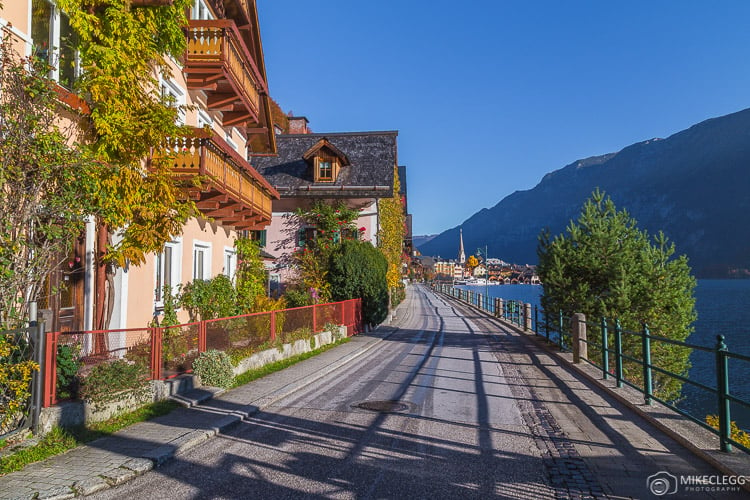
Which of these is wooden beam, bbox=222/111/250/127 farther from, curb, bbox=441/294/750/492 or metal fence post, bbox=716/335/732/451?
metal fence post, bbox=716/335/732/451

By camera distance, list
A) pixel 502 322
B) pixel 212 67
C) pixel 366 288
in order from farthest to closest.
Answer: pixel 502 322
pixel 366 288
pixel 212 67

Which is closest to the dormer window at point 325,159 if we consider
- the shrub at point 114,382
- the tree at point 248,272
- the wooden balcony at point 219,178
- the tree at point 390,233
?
the tree at point 390,233

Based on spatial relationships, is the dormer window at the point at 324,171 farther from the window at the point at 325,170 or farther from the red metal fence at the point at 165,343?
the red metal fence at the point at 165,343

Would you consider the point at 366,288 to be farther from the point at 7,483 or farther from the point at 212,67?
the point at 7,483

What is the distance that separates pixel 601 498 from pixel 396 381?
257 inches

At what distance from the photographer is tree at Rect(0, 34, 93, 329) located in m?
6.48

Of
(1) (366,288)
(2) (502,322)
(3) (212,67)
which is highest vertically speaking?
(3) (212,67)

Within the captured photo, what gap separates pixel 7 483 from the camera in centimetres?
499

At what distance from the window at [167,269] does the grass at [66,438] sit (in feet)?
17.5

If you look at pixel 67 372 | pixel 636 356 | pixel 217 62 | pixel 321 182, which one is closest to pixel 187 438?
pixel 67 372

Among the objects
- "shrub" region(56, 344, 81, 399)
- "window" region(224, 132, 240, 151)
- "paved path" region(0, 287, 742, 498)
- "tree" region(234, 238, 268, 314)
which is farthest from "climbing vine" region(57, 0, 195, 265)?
"window" region(224, 132, 240, 151)

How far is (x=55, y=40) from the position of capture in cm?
867

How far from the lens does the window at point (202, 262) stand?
49.2 ft

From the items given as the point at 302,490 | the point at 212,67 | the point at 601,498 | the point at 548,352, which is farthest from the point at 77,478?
the point at 548,352
